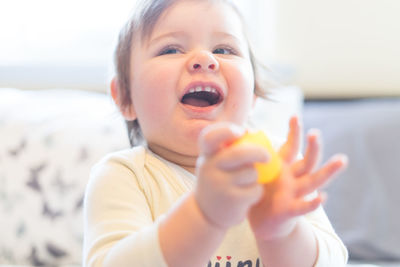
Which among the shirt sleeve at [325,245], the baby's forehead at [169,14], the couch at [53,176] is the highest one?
the baby's forehead at [169,14]

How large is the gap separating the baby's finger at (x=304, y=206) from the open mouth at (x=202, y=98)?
290 millimetres

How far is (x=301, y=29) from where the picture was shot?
5.69ft

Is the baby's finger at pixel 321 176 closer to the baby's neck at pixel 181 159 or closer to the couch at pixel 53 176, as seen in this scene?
the baby's neck at pixel 181 159

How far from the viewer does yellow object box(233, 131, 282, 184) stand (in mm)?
474

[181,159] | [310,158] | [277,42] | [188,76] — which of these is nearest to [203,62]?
[188,76]

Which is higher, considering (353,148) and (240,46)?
(240,46)

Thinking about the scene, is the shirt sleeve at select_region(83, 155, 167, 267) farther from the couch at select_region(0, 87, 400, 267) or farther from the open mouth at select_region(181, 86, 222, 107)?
the couch at select_region(0, 87, 400, 267)

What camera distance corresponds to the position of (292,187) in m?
0.51

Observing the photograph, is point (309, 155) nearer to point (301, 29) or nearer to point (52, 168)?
point (52, 168)

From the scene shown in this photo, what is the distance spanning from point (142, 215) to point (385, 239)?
2.50ft

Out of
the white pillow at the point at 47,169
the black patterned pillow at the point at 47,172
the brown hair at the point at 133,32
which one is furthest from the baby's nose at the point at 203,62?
the black patterned pillow at the point at 47,172

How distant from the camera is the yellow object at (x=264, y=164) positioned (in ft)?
1.56

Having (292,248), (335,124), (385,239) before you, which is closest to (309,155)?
(292,248)

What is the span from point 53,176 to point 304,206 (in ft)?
2.90
